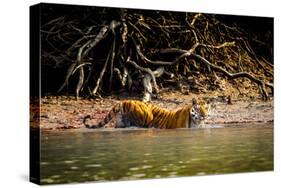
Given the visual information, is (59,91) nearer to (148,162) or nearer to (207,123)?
(148,162)

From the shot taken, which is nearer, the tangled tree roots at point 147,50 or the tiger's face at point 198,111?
the tangled tree roots at point 147,50

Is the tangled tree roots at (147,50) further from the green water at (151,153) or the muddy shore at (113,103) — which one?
the green water at (151,153)

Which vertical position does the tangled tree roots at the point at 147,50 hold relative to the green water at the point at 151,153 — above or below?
above

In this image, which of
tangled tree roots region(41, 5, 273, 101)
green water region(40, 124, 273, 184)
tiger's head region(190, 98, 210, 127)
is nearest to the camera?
green water region(40, 124, 273, 184)

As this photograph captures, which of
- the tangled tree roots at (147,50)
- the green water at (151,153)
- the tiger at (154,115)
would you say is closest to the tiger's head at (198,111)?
the tiger at (154,115)

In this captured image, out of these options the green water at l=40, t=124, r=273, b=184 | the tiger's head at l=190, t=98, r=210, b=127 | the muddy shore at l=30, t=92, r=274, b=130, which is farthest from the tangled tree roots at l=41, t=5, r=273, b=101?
the green water at l=40, t=124, r=273, b=184

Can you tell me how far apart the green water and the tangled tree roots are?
614mm

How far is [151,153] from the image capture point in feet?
35.9

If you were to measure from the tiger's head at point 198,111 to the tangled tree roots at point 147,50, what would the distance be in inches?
17.6

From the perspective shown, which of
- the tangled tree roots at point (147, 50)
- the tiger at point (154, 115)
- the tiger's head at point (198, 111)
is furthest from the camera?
the tiger's head at point (198, 111)

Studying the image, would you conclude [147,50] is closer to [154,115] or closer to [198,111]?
[154,115]

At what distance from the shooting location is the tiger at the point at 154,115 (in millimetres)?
10867

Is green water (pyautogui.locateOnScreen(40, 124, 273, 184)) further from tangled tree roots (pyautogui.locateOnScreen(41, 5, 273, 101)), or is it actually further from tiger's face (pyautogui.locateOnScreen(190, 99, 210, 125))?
tangled tree roots (pyautogui.locateOnScreen(41, 5, 273, 101))

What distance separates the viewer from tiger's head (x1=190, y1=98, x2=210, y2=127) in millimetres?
11430
